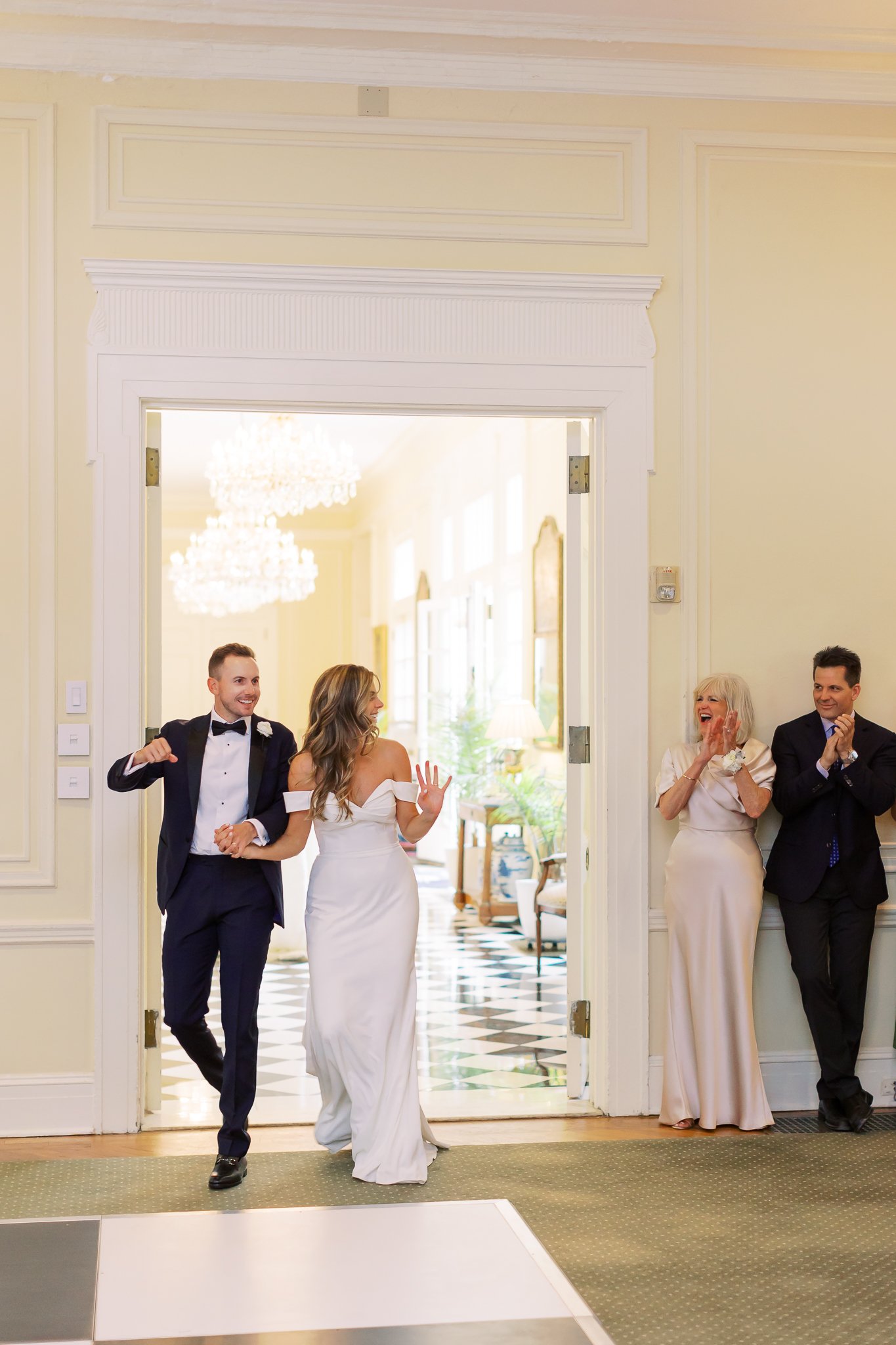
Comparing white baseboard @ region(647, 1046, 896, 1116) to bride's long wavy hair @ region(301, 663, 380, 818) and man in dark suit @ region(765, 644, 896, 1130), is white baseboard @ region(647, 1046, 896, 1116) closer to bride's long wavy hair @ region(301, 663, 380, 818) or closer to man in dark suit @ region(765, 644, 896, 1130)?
man in dark suit @ region(765, 644, 896, 1130)

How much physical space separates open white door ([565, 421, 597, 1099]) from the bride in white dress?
94cm

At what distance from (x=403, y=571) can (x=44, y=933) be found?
32.0 feet

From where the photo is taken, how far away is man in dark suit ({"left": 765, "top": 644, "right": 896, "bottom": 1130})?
4.70 meters

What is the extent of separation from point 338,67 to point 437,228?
0.66m

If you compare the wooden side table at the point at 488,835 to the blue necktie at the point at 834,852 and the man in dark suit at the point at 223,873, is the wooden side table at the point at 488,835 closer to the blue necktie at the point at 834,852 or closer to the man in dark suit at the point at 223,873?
the blue necktie at the point at 834,852

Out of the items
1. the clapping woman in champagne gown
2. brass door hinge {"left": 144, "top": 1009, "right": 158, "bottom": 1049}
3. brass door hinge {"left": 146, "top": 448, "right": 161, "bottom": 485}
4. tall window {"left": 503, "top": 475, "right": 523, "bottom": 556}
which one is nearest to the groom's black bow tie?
brass door hinge {"left": 146, "top": 448, "right": 161, "bottom": 485}

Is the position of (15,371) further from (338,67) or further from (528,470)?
(528,470)

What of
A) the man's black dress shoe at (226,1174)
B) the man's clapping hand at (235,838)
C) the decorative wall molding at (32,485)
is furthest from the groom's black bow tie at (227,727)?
the man's black dress shoe at (226,1174)

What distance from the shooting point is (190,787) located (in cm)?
411

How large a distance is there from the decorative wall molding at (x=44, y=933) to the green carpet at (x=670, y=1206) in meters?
0.74

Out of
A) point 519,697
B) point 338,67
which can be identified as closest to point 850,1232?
point 338,67

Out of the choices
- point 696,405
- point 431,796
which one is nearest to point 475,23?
point 696,405

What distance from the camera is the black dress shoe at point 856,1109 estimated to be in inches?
182

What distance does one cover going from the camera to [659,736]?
4895 mm
